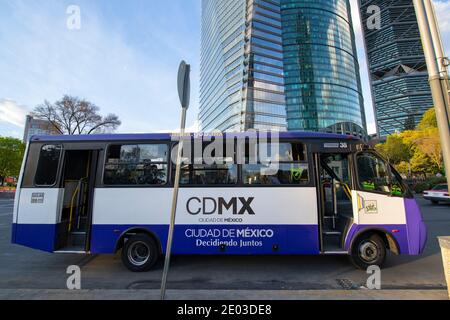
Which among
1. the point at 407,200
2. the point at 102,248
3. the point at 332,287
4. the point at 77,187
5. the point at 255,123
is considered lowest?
the point at 332,287

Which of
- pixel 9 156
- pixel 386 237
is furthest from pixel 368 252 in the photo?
pixel 9 156

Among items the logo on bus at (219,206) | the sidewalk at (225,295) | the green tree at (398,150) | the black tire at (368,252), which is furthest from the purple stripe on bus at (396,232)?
the green tree at (398,150)

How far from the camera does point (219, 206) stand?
4.73m

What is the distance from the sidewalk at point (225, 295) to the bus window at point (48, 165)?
2.27 metres

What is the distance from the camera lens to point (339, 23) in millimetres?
97625

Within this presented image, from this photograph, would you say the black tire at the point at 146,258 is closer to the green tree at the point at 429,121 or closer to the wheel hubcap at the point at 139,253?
the wheel hubcap at the point at 139,253

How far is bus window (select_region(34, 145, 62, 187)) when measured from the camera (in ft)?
16.3

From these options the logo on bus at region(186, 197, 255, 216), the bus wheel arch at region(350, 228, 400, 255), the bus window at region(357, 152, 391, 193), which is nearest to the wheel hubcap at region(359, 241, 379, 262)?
the bus wheel arch at region(350, 228, 400, 255)

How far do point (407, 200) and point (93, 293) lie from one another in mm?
6143

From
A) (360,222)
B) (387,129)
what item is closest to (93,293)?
(360,222)

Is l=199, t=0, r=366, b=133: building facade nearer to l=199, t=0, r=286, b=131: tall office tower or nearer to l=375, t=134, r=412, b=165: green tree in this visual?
l=199, t=0, r=286, b=131: tall office tower

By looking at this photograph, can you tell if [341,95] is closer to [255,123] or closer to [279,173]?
[255,123]

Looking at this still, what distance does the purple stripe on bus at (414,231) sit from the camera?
4566 mm

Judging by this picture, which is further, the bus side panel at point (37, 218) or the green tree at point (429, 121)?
the green tree at point (429, 121)
